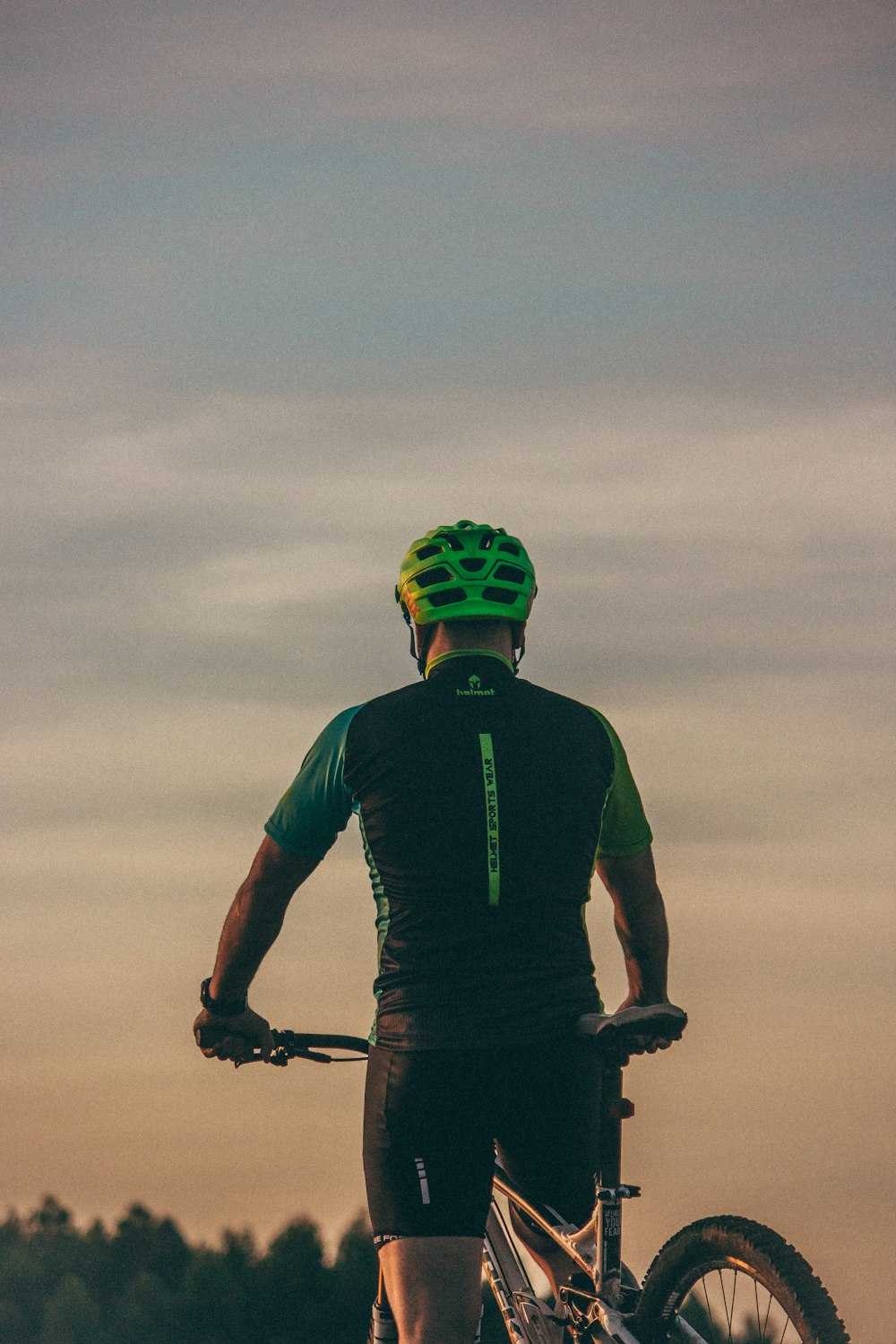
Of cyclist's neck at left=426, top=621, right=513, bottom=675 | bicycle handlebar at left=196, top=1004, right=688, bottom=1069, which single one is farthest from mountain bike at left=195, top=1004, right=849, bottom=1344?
cyclist's neck at left=426, top=621, right=513, bottom=675

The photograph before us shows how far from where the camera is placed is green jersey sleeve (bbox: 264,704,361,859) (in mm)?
4441

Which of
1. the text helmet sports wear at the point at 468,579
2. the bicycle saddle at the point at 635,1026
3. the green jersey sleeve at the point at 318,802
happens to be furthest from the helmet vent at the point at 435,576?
the bicycle saddle at the point at 635,1026

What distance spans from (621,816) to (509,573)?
853 mm

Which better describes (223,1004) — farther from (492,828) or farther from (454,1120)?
(492,828)

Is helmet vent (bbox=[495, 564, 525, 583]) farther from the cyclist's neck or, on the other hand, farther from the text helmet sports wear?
the cyclist's neck

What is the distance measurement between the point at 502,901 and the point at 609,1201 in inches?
40.4

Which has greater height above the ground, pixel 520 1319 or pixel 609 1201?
pixel 609 1201

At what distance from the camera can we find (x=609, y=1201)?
4.45 m

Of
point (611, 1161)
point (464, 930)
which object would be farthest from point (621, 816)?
point (611, 1161)

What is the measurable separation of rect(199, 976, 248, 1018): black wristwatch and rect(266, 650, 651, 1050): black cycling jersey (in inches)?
29.6

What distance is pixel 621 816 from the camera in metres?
4.73

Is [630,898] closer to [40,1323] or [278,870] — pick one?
[278,870]

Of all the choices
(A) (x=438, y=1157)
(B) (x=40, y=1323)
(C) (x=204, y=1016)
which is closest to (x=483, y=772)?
(A) (x=438, y=1157)

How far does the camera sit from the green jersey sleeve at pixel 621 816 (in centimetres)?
462
